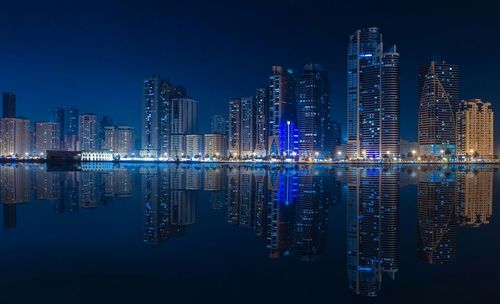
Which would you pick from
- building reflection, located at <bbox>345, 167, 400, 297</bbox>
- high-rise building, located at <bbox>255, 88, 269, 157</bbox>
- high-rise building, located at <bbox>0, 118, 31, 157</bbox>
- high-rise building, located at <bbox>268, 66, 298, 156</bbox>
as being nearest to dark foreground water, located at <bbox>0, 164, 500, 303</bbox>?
building reflection, located at <bbox>345, 167, 400, 297</bbox>

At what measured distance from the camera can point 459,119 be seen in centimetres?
17362

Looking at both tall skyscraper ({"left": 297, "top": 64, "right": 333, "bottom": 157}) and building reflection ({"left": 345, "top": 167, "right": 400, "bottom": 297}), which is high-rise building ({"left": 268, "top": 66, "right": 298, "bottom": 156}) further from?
building reflection ({"left": 345, "top": 167, "right": 400, "bottom": 297})

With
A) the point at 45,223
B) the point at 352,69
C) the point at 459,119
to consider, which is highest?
the point at 352,69

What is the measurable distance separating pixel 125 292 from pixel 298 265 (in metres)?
3.89

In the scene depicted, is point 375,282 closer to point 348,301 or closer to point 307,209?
point 348,301

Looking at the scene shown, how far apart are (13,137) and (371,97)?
557 ft

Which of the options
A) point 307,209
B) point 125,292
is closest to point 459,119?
point 307,209

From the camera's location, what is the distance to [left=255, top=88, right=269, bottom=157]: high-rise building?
180750 mm

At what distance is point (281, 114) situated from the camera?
172 metres

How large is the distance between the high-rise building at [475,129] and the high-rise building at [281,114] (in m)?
74.3

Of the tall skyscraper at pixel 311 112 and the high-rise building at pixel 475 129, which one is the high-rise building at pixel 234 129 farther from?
the high-rise building at pixel 475 129

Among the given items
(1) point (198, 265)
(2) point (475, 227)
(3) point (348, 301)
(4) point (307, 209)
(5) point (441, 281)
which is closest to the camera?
(3) point (348, 301)

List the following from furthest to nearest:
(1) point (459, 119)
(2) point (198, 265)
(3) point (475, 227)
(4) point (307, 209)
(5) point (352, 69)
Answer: (1) point (459, 119) → (5) point (352, 69) → (4) point (307, 209) → (3) point (475, 227) → (2) point (198, 265)

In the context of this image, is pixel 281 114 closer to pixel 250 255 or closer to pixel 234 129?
pixel 234 129
